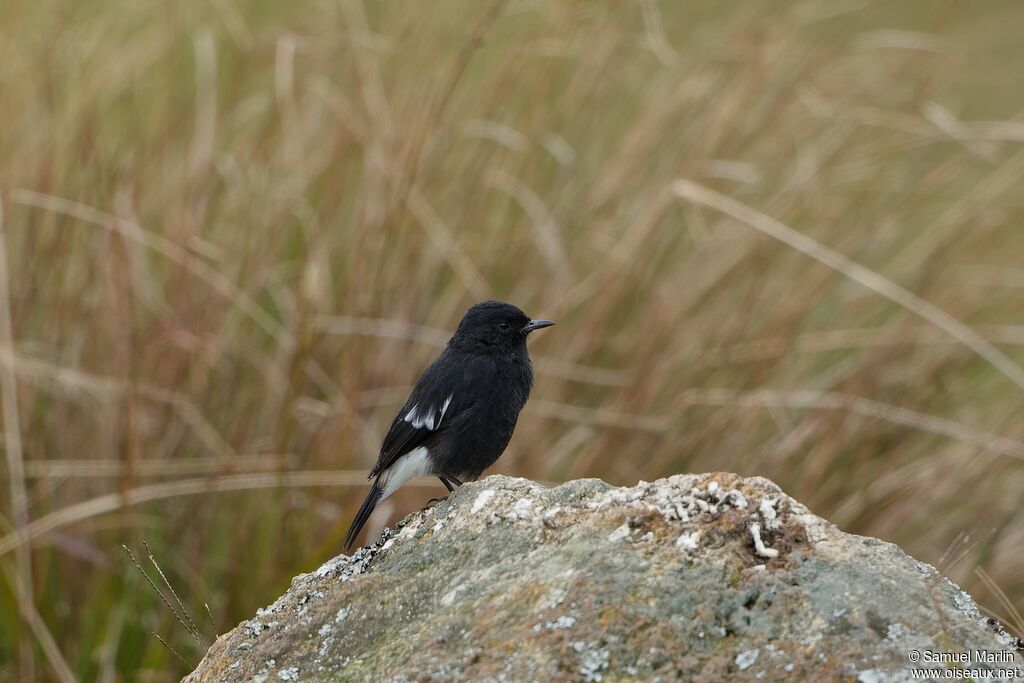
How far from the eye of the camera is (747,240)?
15.3ft

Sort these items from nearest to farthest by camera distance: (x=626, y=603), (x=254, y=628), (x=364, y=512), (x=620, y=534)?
(x=626, y=603), (x=620, y=534), (x=254, y=628), (x=364, y=512)

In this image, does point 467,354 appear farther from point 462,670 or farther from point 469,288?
point 462,670

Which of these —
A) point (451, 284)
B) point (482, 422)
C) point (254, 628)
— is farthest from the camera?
point (451, 284)

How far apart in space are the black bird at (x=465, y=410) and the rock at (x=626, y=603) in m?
1.27

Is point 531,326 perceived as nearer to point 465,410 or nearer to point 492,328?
point 492,328

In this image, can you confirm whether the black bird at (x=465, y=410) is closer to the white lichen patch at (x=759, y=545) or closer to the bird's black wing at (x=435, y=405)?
the bird's black wing at (x=435, y=405)

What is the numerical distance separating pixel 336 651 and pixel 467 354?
5.69 feet

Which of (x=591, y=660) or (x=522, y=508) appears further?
(x=522, y=508)

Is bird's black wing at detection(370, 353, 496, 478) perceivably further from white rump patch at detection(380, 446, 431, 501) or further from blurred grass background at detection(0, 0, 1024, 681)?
blurred grass background at detection(0, 0, 1024, 681)

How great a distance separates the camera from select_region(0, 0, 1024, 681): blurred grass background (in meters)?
4.02

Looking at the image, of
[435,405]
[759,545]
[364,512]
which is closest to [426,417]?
[435,405]

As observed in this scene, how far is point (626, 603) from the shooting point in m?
1.78

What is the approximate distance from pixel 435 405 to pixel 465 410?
9 centimetres

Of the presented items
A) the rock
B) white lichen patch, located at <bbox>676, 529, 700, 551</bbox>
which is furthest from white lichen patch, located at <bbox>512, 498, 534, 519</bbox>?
white lichen patch, located at <bbox>676, 529, 700, 551</bbox>
